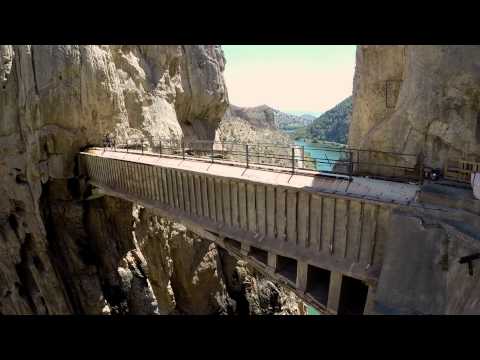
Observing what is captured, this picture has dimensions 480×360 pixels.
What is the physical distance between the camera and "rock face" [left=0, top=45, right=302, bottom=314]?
14523 millimetres

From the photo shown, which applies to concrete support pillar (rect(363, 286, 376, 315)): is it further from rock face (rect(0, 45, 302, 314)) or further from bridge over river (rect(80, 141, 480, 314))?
rock face (rect(0, 45, 302, 314))

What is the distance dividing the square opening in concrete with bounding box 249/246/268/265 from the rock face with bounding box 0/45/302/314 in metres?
10.2

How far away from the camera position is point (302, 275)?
7.62 meters

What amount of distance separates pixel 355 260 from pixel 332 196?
1.43 meters

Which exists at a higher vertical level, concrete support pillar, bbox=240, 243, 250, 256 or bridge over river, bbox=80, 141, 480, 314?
bridge over river, bbox=80, 141, 480, 314

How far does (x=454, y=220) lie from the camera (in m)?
5.30

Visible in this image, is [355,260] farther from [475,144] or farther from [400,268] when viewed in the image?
[475,144]

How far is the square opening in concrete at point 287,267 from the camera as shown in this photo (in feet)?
26.7

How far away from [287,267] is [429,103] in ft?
18.1

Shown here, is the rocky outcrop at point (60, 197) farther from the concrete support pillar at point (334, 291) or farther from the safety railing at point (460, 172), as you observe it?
the safety railing at point (460, 172)

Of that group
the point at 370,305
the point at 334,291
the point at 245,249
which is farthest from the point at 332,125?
the point at 370,305

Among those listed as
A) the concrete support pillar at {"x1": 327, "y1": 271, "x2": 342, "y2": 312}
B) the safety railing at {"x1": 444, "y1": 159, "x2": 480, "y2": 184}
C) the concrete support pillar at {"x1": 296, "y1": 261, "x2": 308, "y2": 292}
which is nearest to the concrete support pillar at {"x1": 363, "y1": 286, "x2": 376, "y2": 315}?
the concrete support pillar at {"x1": 327, "y1": 271, "x2": 342, "y2": 312}

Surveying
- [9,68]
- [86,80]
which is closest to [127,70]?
[86,80]

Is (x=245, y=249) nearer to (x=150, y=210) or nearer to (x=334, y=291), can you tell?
(x=334, y=291)
